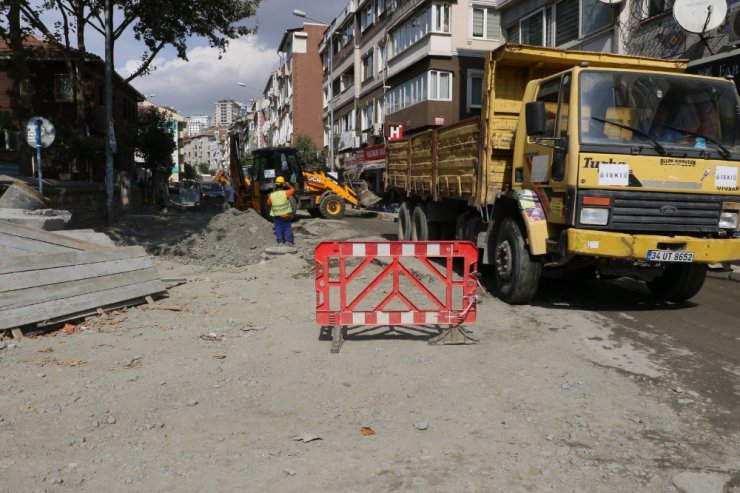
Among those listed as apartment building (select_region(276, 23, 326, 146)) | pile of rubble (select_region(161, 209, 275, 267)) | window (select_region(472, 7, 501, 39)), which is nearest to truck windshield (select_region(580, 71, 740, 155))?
pile of rubble (select_region(161, 209, 275, 267))

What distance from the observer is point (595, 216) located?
6.64m

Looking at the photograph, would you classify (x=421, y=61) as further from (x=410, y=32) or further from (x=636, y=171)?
(x=636, y=171)

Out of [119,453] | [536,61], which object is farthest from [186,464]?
[536,61]

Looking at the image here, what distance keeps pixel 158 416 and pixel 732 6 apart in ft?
42.1

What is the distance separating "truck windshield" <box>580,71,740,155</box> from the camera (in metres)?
6.77

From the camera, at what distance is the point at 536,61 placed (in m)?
8.66

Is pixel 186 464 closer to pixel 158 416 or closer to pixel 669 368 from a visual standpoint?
pixel 158 416

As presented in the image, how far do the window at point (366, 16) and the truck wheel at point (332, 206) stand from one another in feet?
60.7

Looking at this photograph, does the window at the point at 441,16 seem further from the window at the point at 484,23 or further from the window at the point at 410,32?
the window at the point at 484,23

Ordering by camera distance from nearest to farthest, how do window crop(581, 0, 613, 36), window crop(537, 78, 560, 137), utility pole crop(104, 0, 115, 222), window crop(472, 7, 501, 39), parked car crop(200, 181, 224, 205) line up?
window crop(537, 78, 560, 137)
window crop(581, 0, 613, 36)
utility pole crop(104, 0, 115, 222)
window crop(472, 7, 501, 39)
parked car crop(200, 181, 224, 205)

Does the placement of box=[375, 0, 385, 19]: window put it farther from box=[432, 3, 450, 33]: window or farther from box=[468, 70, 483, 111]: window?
box=[468, 70, 483, 111]: window

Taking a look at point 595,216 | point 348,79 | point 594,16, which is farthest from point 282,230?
point 348,79

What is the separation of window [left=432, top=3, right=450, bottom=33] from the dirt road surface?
75.8 feet

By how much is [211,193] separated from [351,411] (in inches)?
1479
